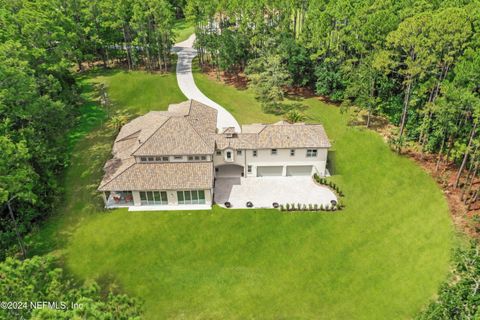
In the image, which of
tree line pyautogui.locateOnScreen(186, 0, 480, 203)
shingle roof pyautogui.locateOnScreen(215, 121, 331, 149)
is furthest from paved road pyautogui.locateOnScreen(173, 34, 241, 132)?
shingle roof pyautogui.locateOnScreen(215, 121, 331, 149)

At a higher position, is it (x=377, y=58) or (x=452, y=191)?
(x=377, y=58)

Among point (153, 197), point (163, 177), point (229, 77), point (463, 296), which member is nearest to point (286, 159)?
point (163, 177)

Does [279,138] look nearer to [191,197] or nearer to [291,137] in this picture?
[291,137]

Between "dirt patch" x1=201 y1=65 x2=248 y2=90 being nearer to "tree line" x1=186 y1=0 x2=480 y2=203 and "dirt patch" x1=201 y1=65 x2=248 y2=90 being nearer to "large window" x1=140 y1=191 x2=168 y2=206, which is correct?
"tree line" x1=186 y1=0 x2=480 y2=203

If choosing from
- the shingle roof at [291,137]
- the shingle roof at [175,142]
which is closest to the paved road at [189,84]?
the shingle roof at [291,137]

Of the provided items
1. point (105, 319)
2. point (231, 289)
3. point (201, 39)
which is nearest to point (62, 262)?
point (231, 289)

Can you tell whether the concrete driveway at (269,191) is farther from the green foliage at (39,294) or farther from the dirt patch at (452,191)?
the green foliage at (39,294)
